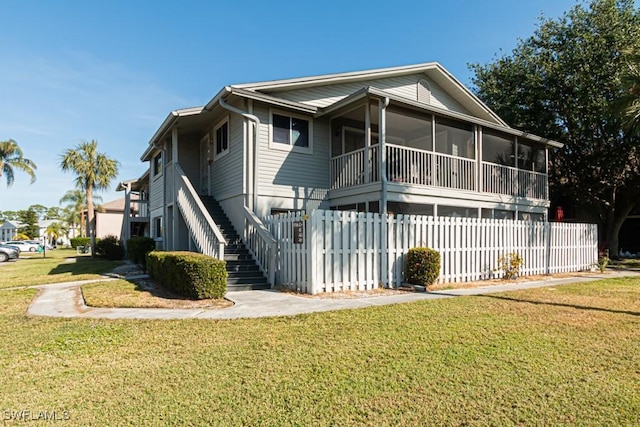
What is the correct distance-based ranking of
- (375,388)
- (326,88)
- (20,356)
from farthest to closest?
(326,88) → (20,356) → (375,388)

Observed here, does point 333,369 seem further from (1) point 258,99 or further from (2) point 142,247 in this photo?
(2) point 142,247

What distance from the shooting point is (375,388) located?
3.50m

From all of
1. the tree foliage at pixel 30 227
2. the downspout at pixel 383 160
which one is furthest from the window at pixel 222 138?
the tree foliage at pixel 30 227

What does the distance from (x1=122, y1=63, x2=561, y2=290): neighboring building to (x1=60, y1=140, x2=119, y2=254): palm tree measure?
24.6m

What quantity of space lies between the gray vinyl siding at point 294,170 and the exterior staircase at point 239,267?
1456 millimetres

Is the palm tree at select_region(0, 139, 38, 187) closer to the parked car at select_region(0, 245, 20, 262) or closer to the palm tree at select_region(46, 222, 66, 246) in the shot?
the palm tree at select_region(46, 222, 66, 246)

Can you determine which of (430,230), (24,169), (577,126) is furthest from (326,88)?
(24,169)

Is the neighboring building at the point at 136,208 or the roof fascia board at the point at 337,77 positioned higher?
the roof fascia board at the point at 337,77

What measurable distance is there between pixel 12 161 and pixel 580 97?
4614 centimetres

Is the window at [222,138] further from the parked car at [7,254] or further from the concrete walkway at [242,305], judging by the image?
the parked car at [7,254]

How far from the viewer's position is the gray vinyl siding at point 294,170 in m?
12.0

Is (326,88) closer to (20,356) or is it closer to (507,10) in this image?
(507,10)

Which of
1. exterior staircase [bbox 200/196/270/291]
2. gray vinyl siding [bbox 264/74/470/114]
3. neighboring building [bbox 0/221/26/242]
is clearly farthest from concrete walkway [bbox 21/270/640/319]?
neighboring building [bbox 0/221/26/242]

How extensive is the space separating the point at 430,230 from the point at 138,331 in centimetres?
773
